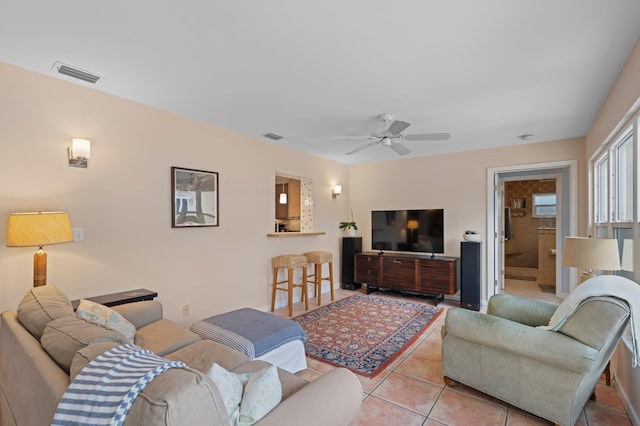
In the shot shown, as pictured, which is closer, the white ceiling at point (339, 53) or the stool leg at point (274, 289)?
the white ceiling at point (339, 53)

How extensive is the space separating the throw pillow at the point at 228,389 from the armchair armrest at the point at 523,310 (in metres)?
2.39

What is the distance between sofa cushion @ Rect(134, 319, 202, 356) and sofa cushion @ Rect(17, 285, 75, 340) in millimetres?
527

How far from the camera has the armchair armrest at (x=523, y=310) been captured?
2.49m

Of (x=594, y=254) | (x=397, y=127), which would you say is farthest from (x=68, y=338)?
(x=594, y=254)

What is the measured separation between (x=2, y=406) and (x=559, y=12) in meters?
3.81

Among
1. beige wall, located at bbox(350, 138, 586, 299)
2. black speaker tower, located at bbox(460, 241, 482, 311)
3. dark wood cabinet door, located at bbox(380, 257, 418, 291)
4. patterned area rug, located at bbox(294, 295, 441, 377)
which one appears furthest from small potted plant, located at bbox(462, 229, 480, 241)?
patterned area rug, located at bbox(294, 295, 441, 377)

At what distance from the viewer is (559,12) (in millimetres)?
1729

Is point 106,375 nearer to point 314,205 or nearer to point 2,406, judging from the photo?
point 2,406

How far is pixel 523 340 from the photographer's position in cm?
194

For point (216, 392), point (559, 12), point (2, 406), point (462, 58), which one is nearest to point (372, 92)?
point (462, 58)

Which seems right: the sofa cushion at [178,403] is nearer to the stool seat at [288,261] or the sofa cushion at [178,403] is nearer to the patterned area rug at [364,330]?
the patterned area rug at [364,330]

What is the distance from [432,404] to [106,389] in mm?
2127

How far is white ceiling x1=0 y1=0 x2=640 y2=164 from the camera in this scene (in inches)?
67.8

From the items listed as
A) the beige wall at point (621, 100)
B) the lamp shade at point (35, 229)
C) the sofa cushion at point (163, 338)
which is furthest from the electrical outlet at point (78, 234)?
the beige wall at point (621, 100)
